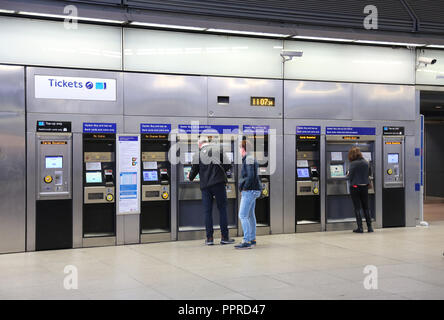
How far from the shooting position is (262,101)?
10.3 m

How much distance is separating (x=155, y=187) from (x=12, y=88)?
271 cm

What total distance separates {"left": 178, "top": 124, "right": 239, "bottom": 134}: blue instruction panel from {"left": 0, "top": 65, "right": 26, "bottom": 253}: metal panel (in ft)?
8.49

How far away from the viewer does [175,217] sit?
32.0ft

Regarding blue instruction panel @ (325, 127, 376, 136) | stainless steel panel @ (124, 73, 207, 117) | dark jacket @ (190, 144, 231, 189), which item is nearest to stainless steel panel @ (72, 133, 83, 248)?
stainless steel panel @ (124, 73, 207, 117)

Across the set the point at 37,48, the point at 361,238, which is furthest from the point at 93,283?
the point at 361,238

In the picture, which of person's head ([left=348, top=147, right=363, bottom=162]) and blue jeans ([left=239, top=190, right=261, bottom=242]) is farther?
person's head ([left=348, top=147, right=363, bottom=162])

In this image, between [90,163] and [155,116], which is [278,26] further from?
[90,163]

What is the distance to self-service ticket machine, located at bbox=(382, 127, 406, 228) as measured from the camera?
37.2ft

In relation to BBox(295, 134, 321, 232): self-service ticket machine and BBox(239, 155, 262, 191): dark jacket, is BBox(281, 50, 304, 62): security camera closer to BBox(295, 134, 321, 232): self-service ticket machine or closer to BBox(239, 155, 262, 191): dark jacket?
BBox(295, 134, 321, 232): self-service ticket machine

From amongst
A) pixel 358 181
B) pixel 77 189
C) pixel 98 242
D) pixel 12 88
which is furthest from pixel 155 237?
pixel 358 181

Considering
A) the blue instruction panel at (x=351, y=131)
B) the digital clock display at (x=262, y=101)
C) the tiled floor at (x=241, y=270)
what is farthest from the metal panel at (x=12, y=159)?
the blue instruction panel at (x=351, y=131)

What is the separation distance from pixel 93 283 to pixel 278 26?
5419 mm

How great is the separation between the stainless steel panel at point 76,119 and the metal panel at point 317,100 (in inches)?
122

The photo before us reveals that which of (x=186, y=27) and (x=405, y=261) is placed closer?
(x=405, y=261)
